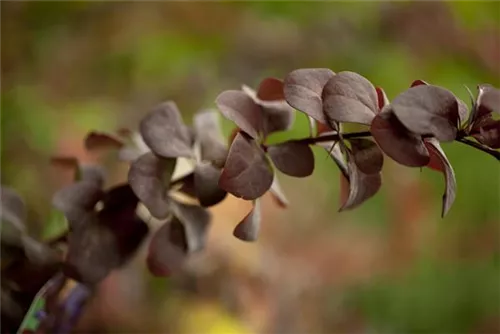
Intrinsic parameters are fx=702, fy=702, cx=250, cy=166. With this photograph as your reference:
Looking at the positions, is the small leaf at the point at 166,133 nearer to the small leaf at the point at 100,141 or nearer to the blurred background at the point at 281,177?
the small leaf at the point at 100,141

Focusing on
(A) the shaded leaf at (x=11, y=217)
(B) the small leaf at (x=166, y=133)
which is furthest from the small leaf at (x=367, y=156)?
(A) the shaded leaf at (x=11, y=217)

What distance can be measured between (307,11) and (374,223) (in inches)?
11.9

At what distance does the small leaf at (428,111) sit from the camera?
326 millimetres

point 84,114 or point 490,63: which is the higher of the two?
point 490,63

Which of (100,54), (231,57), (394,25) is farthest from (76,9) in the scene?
(394,25)

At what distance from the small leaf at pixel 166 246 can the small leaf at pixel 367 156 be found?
0.45 feet

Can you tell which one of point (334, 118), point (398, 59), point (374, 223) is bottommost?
point (374, 223)

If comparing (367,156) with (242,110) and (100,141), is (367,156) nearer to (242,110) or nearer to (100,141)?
(242,110)

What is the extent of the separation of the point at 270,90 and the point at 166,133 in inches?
2.8

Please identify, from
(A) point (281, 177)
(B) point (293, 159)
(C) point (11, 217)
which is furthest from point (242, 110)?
(A) point (281, 177)

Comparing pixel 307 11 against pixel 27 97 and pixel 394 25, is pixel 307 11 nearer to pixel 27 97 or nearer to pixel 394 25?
pixel 394 25

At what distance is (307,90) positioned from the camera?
0.37 metres

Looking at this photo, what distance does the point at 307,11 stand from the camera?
3.02 ft

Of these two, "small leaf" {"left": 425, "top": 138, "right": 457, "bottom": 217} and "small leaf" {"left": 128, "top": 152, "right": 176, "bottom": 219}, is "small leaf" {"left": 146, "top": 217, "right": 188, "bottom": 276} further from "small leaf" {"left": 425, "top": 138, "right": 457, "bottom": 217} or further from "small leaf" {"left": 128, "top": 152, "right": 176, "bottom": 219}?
"small leaf" {"left": 425, "top": 138, "right": 457, "bottom": 217}
